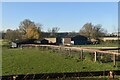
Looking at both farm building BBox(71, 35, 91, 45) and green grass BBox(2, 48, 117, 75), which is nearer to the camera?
green grass BBox(2, 48, 117, 75)

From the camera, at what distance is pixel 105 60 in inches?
777

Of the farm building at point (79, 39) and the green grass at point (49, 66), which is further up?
the farm building at point (79, 39)

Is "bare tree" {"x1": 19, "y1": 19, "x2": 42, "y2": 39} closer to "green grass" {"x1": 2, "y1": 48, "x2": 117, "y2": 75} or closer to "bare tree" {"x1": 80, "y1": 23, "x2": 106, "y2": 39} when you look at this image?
"bare tree" {"x1": 80, "y1": 23, "x2": 106, "y2": 39}

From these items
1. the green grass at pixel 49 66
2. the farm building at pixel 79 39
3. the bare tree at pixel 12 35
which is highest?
the bare tree at pixel 12 35

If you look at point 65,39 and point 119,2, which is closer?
point 119,2

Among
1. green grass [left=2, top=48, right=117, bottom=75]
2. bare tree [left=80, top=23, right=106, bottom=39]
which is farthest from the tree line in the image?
green grass [left=2, top=48, right=117, bottom=75]

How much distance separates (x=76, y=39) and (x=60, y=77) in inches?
4019

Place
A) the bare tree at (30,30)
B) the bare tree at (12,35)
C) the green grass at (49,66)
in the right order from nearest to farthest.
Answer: the green grass at (49,66) < the bare tree at (12,35) < the bare tree at (30,30)

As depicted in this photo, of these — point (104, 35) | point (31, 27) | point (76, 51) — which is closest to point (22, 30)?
point (31, 27)

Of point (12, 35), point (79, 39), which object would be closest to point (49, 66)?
point (12, 35)

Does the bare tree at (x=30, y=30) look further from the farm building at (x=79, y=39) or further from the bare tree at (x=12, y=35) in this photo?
the farm building at (x=79, y=39)

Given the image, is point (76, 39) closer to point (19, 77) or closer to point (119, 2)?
point (119, 2)

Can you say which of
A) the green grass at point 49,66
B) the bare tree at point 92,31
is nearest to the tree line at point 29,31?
the bare tree at point 92,31

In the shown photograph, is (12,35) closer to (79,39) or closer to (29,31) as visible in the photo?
(29,31)
